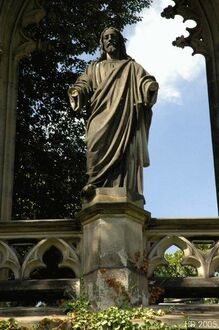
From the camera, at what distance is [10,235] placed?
7199 mm

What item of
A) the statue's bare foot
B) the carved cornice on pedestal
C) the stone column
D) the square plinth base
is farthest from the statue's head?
the square plinth base

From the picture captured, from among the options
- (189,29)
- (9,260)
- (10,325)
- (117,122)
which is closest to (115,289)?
(10,325)

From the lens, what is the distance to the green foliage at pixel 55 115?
1173 cm

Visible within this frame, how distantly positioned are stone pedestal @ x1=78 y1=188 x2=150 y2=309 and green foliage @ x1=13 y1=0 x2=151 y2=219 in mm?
4766

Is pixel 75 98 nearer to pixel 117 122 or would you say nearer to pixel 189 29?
pixel 117 122

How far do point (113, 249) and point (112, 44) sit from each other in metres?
2.60

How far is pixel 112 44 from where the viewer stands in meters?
Answer: 7.95

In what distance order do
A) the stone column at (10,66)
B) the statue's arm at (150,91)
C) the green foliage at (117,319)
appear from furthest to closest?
the stone column at (10,66) → the statue's arm at (150,91) → the green foliage at (117,319)

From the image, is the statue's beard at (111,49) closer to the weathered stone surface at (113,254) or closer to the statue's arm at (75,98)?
the statue's arm at (75,98)

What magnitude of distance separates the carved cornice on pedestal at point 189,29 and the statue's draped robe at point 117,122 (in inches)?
77.7

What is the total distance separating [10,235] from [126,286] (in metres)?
1.54

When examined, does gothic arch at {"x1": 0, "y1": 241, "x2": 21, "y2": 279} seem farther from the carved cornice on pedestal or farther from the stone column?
the carved cornice on pedestal

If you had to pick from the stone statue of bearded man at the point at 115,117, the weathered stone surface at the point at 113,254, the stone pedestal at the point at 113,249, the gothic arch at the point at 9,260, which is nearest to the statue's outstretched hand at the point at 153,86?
the stone statue of bearded man at the point at 115,117

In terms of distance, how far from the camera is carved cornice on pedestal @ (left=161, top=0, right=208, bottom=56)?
945 centimetres
